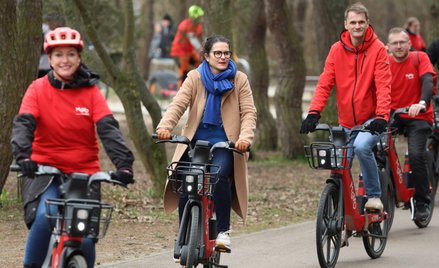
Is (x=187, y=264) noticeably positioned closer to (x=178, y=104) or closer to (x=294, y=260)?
(x=178, y=104)

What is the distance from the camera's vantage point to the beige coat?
28.2 feet

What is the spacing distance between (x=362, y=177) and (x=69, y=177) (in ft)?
12.9

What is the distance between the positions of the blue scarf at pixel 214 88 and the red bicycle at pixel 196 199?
0.30 m

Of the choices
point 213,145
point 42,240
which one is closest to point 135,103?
point 213,145

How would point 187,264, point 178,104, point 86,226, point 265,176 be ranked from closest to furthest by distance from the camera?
1. point 86,226
2. point 187,264
3. point 178,104
4. point 265,176

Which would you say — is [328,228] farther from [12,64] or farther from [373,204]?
[12,64]

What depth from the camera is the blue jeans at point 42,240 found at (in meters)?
6.62

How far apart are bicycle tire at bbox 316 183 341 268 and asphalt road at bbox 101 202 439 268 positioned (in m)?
0.33

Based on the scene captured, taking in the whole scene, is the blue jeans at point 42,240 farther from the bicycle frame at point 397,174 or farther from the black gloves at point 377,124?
the bicycle frame at point 397,174

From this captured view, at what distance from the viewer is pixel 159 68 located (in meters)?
34.4

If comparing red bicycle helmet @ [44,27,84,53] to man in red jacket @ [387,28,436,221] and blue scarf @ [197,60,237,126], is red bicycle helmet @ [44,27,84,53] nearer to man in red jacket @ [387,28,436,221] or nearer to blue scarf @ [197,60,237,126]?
blue scarf @ [197,60,237,126]

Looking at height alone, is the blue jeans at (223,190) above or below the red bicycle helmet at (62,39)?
below

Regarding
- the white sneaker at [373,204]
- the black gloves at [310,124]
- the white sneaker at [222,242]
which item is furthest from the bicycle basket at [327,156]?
the white sneaker at [222,242]

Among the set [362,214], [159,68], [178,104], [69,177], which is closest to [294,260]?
[362,214]
